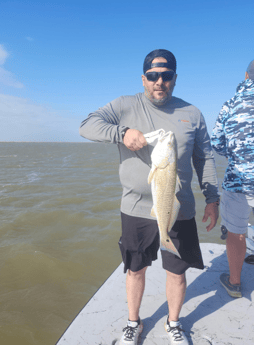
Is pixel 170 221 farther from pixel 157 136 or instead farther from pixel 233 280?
pixel 233 280

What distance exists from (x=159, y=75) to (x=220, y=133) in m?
1.26

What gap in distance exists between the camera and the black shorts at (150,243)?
7.47ft

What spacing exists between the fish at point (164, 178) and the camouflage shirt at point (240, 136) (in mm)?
1139

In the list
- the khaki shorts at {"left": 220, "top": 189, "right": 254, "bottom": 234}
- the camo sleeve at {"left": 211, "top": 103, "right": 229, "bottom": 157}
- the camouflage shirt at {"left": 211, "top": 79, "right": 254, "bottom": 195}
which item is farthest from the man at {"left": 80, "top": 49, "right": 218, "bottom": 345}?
the khaki shorts at {"left": 220, "top": 189, "right": 254, "bottom": 234}

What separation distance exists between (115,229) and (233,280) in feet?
12.4

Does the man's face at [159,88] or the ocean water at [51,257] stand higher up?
the man's face at [159,88]

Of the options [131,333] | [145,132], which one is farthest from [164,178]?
[131,333]

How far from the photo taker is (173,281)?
235 cm

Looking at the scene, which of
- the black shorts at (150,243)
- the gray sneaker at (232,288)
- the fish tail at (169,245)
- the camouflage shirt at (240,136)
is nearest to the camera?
the fish tail at (169,245)

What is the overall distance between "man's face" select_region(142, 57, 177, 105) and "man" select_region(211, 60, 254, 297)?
924 mm

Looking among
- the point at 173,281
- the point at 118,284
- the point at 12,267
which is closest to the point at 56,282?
the point at 12,267

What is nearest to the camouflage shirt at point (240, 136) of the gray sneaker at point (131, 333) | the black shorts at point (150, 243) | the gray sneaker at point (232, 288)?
the black shorts at point (150, 243)

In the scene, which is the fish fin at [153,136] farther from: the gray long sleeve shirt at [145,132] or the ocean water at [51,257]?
the ocean water at [51,257]

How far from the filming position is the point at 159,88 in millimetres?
2170
